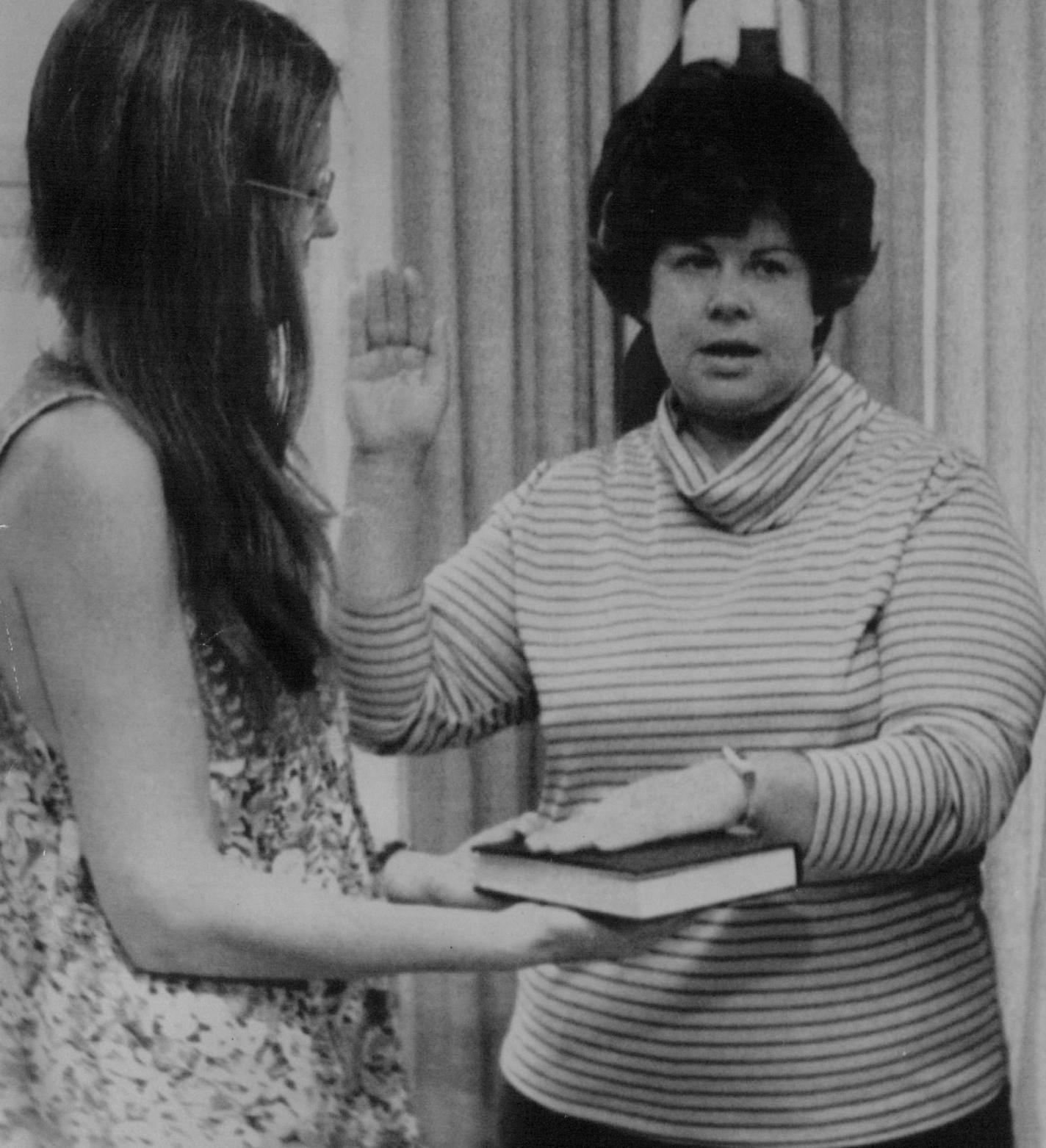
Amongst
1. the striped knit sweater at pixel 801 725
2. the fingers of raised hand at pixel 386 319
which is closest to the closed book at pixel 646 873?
the striped knit sweater at pixel 801 725

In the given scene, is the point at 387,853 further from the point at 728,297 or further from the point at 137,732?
the point at 728,297

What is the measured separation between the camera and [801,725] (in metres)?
1.11

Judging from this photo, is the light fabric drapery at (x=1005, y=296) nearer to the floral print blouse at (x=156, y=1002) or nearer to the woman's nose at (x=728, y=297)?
the woman's nose at (x=728, y=297)

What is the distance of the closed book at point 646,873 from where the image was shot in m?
0.87

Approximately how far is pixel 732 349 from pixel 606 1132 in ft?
1.87

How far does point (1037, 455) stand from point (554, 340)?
1.65 ft

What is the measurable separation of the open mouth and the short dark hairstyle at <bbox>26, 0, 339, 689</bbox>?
16.0 inches

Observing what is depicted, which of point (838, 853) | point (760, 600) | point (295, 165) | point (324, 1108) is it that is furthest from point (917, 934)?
point (295, 165)

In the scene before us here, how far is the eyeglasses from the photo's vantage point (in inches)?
33.2

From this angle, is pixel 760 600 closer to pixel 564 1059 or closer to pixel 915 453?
pixel 915 453

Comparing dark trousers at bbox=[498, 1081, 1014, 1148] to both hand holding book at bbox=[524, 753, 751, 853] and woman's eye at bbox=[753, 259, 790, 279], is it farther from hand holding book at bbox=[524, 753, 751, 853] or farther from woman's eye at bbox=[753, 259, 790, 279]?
woman's eye at bbox=[753, 259, 790, 279]

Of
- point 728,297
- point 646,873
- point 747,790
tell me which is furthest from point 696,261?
point 646,873

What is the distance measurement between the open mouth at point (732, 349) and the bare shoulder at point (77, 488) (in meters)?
0.53

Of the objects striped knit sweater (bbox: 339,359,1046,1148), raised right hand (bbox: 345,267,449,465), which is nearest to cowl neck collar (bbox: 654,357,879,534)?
striped knit sweater (bbox: 339,359,1046,1148)
